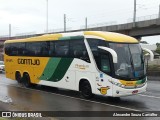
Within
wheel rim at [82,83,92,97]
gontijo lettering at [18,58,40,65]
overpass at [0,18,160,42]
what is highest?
overpass at [0,18,160,42]

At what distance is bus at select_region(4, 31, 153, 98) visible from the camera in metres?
14.5

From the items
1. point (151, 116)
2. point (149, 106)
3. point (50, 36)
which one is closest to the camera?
point (151, 116)

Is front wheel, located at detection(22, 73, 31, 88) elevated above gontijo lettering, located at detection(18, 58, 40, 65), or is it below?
below

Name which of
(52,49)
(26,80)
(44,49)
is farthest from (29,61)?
(52,49)

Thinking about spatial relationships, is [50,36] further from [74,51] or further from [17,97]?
[17,97]

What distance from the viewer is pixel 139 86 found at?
1477 centimetres

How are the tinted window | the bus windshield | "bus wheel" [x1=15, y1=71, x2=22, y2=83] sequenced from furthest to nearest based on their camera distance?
"bus wheel" [x1=15, y1=71, x2=22, y2=83]
the tinted window
the bus windshield

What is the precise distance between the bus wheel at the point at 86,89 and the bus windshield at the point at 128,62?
6.43 ft

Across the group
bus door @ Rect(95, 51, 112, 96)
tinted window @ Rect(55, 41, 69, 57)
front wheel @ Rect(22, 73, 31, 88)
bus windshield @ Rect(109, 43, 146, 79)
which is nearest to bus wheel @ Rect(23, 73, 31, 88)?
front wheel @ Rect(22, 73, 31, 88)

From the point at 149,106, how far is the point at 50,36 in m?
7.54

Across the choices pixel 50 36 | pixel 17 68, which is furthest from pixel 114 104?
pixel 17 68

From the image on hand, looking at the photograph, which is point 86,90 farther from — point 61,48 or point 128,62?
point 61,48

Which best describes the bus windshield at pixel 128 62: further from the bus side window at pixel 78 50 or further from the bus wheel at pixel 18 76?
the bus wheel at pixel 18 76

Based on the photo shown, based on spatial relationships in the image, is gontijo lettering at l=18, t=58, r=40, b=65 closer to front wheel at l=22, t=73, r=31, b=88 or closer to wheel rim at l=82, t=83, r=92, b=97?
front wheel at l=22, t=73, r=31, b=88
